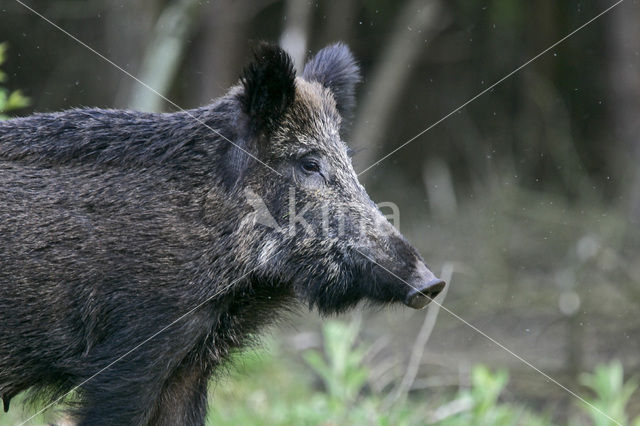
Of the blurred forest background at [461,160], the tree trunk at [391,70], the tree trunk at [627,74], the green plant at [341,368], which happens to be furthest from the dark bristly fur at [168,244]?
the tree trunk at [391,70]

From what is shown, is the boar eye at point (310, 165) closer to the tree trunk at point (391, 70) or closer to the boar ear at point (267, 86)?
the boar ear at point (267, 86)

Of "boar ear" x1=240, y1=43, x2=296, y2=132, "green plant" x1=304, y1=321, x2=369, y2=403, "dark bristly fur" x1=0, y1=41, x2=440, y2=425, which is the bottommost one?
"green plant" x1=304, y1=321, x2=369, y2=403

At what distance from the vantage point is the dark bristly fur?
416 cm

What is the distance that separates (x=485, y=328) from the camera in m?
9.29

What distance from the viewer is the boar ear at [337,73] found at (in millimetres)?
5094

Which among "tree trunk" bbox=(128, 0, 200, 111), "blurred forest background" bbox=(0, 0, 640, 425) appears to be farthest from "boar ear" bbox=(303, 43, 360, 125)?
"tree trunk" bbox=(128, 0, 200, 111)

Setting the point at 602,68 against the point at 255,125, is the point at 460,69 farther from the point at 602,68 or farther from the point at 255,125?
→ the point at 255,125

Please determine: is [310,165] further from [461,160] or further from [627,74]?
[461,160]

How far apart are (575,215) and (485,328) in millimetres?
1918

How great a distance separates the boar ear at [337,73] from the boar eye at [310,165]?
67cm

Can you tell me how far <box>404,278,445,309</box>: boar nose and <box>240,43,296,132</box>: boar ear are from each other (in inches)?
41.0

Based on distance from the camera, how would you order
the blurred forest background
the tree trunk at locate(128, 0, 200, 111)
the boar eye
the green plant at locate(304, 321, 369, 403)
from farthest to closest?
1. the tree trunk at locate(128, 0, 200, 111)
2. the blurred forest background
3. the green plant at locate(304, 321, 369, 403)
4. the boar eye

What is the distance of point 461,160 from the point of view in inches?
498

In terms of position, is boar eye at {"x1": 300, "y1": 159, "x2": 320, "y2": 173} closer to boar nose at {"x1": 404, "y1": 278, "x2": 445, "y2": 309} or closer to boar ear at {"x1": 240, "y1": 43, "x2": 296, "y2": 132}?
boar ear at {"x1": 240, "y1": 43, "x2": 296, "y2": 132}
